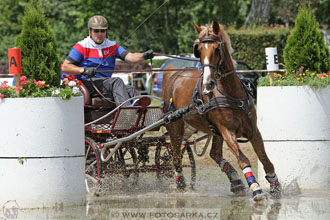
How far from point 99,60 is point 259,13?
19705mm

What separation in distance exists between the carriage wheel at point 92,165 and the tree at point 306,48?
2.85 meters

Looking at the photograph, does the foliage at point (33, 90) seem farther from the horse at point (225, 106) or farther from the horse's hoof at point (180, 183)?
the horse's hoof at point (180, 183)

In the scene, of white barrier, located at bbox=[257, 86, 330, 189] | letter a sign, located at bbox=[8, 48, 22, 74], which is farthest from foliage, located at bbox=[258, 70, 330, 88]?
letter a sign, located at bbox=[8, 48, 22, 74]

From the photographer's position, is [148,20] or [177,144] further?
[148,20]

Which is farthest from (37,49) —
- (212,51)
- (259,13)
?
(259,13)

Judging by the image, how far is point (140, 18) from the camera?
118 ft

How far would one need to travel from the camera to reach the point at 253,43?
24.1 m

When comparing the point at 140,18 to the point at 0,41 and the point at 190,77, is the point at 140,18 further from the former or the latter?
the point at 190,77

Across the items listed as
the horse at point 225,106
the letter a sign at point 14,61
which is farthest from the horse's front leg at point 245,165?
the letter a sign at point 14,61

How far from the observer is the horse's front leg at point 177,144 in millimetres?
9469

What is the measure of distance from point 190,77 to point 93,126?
4.90 feet

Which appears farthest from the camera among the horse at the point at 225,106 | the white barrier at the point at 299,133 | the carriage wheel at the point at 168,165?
the carriage wheel at the point at 168,165

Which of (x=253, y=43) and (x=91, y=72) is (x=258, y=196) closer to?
(x=91, y=72)

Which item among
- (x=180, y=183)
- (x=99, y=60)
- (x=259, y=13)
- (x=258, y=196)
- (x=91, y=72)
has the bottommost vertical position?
(x=180, y=183)
